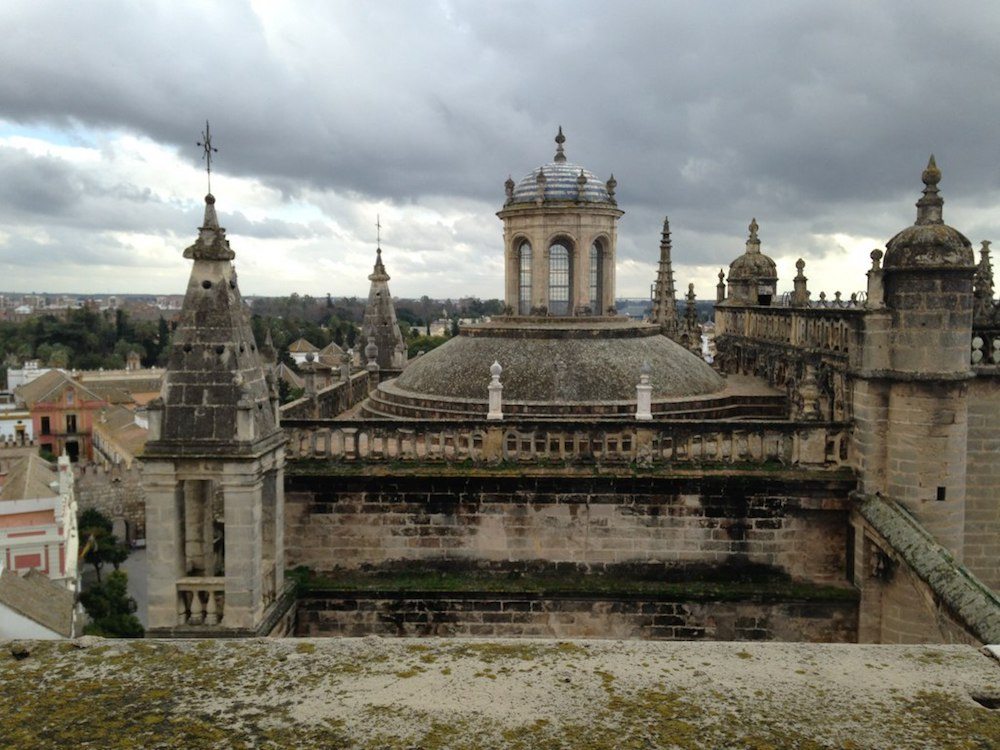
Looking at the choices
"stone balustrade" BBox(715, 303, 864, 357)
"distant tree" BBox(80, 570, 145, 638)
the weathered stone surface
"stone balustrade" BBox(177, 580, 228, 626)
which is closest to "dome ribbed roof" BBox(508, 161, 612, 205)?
"stone balustrade" BBox(715, 303, 864, 357)

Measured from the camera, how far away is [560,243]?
67.0 ft

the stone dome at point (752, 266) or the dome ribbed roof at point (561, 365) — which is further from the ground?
the stone dome at point (752, 266)

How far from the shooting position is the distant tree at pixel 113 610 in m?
36.6

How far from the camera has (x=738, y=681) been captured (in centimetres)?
474

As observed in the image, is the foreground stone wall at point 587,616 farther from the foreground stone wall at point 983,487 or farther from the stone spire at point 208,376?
the stone spire at point 208,376

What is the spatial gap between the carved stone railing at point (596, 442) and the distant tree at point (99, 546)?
1638 inches

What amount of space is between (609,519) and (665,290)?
24.1 meters

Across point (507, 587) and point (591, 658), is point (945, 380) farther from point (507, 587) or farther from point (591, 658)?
point (591, 658)

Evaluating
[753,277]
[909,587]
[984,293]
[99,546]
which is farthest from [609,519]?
[99,546]

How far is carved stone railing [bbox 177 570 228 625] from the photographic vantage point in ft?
39.1

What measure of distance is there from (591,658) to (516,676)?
1.81 feet

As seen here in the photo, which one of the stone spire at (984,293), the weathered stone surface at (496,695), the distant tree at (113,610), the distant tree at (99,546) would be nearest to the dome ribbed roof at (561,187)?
the stone spire at (984,293)

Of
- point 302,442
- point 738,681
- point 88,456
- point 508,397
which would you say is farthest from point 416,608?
point 88,456

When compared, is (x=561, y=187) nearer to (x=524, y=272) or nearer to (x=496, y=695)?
(x=524, y=272)
